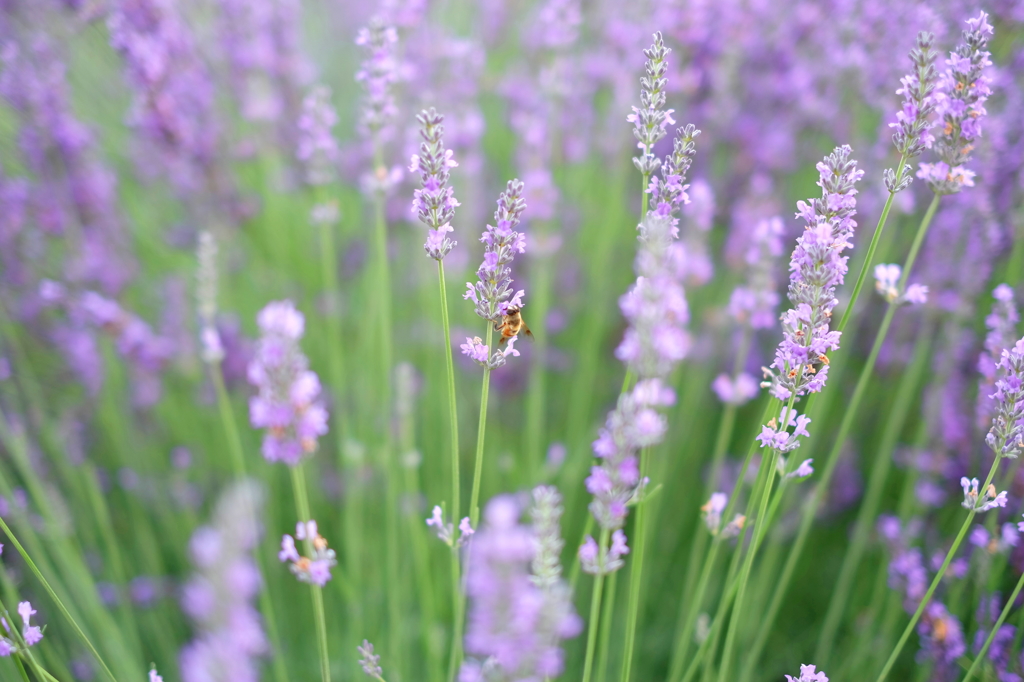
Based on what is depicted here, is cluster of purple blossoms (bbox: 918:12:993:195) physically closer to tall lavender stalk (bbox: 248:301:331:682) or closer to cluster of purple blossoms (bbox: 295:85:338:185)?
tall lavender stalk (bbox: 248:301:331:682)

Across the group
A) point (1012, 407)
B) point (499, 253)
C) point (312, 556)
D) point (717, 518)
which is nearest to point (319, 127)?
point (499, 253)

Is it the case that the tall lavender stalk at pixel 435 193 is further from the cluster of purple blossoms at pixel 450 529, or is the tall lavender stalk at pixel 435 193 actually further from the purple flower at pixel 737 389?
the purple flower at pixel 737 389

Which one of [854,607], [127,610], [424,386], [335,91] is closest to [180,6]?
[335,91]

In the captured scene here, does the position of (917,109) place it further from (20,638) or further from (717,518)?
(20,638)

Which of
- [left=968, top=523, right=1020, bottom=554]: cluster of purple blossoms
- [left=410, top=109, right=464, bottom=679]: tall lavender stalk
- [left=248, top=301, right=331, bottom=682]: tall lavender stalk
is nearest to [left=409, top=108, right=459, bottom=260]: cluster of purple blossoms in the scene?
[left=410, top=109, right=464, bottom=679]: tall lavender stalk

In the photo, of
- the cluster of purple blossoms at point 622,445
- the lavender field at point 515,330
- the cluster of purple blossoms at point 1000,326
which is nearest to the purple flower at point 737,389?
the lavender field at point 515,330

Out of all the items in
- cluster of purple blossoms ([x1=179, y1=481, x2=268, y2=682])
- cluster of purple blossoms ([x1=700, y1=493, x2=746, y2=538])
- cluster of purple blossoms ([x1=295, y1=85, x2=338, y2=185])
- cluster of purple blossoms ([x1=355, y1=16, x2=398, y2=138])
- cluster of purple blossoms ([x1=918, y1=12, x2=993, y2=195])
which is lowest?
cluster of purple blossoms ([x1=179, y1=481, x2=268, y2=682])
